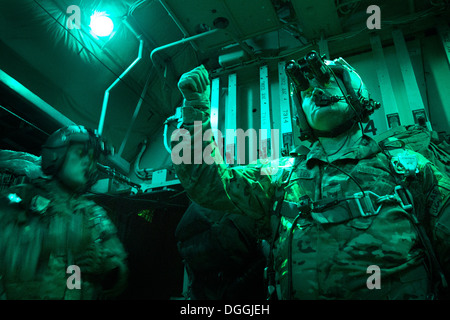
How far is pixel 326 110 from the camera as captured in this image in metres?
1.79

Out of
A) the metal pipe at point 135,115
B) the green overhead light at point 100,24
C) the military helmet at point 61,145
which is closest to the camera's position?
the military helmet at point 61,145

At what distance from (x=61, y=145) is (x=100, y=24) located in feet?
6.03

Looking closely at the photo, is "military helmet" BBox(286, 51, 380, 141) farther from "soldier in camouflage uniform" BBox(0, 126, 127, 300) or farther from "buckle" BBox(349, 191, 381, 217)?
"soldier in camouflage uniform" BBox(0, 126, 127, 300)

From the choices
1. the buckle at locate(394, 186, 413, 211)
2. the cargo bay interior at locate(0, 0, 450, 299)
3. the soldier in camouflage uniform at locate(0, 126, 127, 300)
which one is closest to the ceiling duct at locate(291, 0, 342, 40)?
the cargo bay interior at locate(0, 0, 450, 299)

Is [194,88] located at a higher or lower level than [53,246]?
higher

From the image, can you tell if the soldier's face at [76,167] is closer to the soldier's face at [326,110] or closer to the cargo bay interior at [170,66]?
the cargo bay interior at [170,66]

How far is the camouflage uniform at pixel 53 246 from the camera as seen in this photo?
1.61m

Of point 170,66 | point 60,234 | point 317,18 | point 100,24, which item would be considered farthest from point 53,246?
point 317,18

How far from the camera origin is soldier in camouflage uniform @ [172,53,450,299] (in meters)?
1.30

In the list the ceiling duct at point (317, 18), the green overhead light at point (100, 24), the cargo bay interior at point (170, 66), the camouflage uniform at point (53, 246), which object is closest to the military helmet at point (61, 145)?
the camouflage uniform at point (53, 246)

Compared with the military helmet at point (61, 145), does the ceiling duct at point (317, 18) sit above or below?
above

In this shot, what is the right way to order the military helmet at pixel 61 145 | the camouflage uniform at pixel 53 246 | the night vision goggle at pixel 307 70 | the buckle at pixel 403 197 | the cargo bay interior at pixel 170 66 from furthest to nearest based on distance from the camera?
the cargo bay interior at pixel 170 66
the military helmet at pixel 61 145
the night vision goggle at pixel 307 70
the camouflage uniform at pixel 53 246
the buckle at pixel 403 197

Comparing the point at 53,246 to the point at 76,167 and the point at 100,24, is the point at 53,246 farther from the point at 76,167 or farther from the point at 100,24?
the point at 100,24

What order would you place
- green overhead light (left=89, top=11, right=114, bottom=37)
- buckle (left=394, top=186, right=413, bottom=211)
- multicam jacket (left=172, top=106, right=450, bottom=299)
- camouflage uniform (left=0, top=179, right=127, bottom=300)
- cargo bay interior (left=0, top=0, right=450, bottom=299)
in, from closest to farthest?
1. multicam jacket (left=172, top=106, right=450, bottom=299)
2. buckle (left=394, top=186, right=413, bottom=211)
3. camouflage uniform (left=0, top=179, right=127, bottom=300)
4. cargo bay interior (left=0, top=0, right=450, bottom=299)
5. green overhead light (left=89, top=11, right=114, bottom=37)
